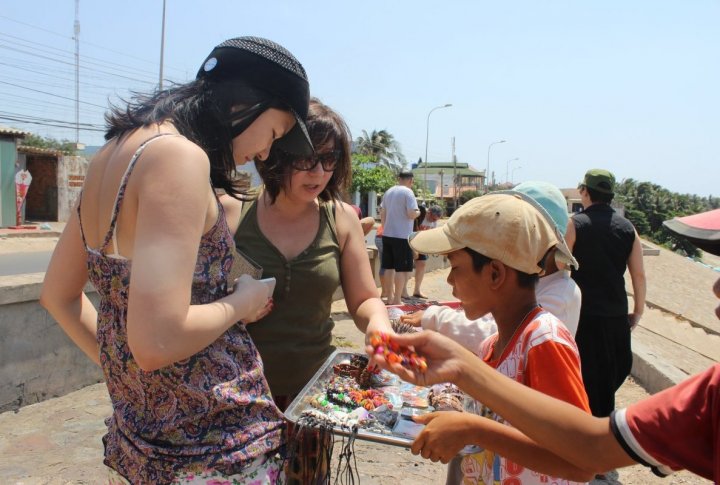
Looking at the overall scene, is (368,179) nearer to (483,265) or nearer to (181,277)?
(483,265)

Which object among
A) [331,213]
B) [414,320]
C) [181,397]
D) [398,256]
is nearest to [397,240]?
[398,256]

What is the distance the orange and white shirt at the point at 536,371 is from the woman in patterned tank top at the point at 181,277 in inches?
25.5

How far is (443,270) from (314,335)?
11.3 metres

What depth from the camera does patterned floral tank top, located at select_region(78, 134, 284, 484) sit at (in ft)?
4.69

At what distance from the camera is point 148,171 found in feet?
4.21

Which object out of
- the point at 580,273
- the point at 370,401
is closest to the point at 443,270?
the point at 580,273

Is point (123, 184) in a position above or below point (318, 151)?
below

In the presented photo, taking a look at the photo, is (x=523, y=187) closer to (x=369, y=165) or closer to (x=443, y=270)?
(x=443, y=270)

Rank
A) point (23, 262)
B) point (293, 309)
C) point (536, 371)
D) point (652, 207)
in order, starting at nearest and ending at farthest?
point (536, 371) < point (293, 309) < point (23, 262) < point (652, 207)

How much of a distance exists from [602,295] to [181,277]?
3559 mm

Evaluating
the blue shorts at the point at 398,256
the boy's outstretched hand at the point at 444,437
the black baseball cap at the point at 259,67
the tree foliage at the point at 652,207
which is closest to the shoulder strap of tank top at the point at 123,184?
the black baseball cap at the point at 259,67

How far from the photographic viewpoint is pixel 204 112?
1499 millimetres

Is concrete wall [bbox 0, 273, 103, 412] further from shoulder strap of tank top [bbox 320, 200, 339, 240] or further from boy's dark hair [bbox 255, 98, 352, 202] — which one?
shoulder strap of tank top [bbox 320, 200, 339, 240]

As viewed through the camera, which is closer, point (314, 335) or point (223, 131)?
point (223, 131)
